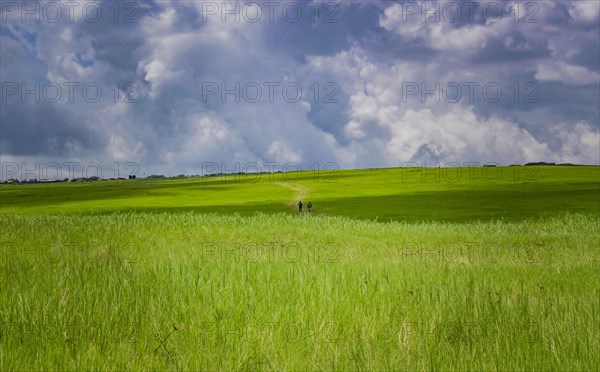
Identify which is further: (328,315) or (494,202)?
(494,202)

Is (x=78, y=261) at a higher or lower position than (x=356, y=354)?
higher

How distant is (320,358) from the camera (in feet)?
13.9

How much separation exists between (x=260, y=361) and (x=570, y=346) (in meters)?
3.10

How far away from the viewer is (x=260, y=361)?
4152 millimetres

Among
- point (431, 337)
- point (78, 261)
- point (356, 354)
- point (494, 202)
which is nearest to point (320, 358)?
point (356, 354)

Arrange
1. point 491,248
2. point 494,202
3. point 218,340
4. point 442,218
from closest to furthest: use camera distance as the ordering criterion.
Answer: point 218,340 → point 491,248 → point 442,218 → point 494,202

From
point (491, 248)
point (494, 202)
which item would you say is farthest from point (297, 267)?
point (494, 202)

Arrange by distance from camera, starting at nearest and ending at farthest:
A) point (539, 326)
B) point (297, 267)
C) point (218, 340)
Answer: point (218, 340), point (539, 326), point (297, 267)

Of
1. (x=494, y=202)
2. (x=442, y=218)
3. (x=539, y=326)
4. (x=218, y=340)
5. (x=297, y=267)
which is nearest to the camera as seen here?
(x=218, y=340)

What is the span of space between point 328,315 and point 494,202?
5398cm

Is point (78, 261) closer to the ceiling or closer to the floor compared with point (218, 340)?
closer to the ceiling

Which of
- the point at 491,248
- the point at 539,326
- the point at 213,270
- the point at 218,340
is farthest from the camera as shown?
the point at 491,248

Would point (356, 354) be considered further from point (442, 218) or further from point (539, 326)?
point (442, 218)

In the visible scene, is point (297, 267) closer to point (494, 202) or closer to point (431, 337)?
point (431, 337)
